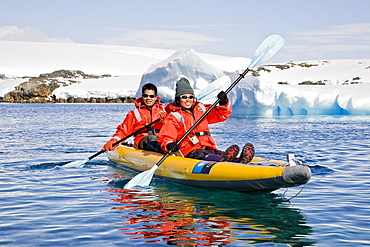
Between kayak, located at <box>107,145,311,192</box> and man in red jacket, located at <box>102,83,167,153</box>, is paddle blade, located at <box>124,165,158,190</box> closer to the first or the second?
kayak, located at <box>107,145,311,192</box>

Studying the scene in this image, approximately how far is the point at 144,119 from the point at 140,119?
0.23 feet

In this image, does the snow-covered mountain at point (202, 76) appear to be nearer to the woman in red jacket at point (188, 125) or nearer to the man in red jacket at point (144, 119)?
the man in red jacket at point (144, 119)

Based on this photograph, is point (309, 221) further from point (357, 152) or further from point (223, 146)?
point (223, 146)

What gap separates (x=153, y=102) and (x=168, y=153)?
2.01 m

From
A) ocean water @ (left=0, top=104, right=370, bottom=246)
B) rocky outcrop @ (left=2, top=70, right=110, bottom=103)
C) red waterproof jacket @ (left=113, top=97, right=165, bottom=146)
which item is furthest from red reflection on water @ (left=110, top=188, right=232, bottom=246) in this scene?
rocky outcrop @ (left=2, top=70, right=110, bottom=103)

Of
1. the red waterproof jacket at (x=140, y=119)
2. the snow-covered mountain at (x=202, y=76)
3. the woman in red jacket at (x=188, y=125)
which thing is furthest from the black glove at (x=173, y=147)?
the snow-covered mountain at (x=202, y=76)

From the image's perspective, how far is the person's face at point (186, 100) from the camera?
7224 mm

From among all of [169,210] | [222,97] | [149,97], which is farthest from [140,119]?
[169,210]

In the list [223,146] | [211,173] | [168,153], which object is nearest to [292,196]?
[211,173]

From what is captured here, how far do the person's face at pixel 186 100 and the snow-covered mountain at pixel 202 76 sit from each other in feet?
45.6

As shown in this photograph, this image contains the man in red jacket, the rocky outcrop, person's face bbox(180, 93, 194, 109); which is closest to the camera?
person's face bbox(180, 93, 194, 109)

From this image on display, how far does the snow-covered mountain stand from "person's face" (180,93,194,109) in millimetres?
13902

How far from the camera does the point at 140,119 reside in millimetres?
9102

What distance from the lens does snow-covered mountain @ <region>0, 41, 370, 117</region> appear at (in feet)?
75.9
